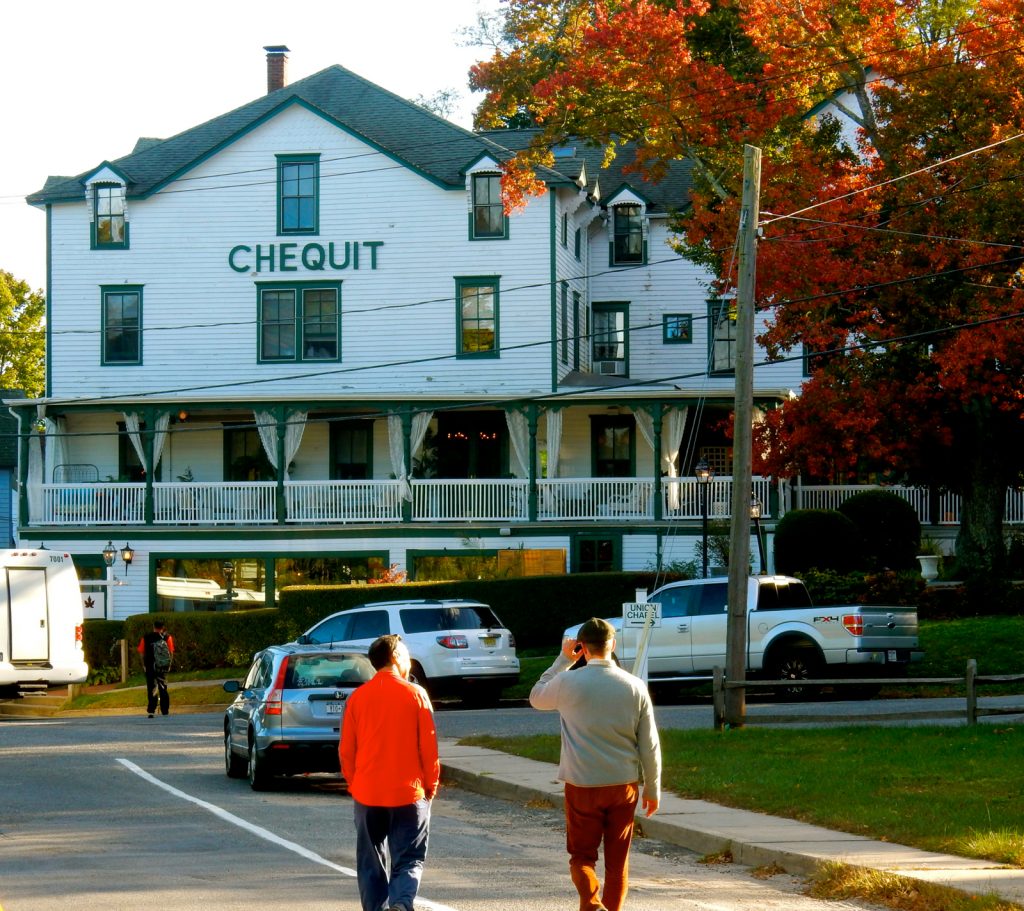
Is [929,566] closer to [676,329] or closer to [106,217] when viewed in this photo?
[676,329]

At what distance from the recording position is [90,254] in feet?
138

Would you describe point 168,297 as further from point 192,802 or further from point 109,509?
point 192,802

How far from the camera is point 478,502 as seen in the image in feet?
129

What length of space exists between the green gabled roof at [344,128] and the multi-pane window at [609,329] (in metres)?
5.93

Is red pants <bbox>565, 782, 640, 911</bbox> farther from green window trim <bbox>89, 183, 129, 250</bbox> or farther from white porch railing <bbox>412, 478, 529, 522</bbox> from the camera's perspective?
green window trim <bbox>89, 183, 129, 250</bbox>

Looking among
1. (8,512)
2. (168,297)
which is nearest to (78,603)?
(168,297)

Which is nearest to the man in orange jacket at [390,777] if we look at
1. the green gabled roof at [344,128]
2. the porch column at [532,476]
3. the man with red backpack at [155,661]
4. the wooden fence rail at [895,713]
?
the wooden fence rail at [895,713]

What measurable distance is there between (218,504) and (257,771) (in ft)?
76.5

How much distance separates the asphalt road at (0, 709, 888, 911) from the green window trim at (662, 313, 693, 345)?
26.7 meters

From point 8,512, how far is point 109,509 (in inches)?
591

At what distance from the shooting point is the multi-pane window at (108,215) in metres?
42.0

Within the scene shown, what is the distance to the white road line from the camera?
1043 centimetres

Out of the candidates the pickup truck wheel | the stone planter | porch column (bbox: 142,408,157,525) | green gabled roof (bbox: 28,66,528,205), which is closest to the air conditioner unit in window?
green gabled roof (bbox: 28,66,528,205)

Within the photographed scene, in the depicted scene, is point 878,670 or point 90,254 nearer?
point 878,670
